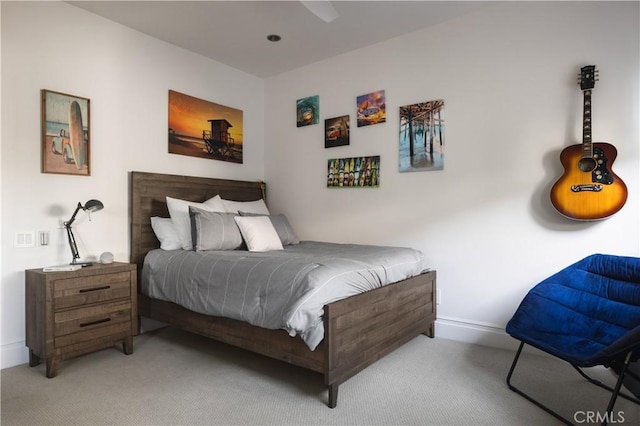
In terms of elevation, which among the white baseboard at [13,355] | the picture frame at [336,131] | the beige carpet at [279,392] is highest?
the picture frame at [336,131]

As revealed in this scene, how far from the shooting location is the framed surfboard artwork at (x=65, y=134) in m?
2.73

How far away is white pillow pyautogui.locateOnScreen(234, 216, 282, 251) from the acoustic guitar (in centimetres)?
212

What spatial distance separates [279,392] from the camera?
2178 mm

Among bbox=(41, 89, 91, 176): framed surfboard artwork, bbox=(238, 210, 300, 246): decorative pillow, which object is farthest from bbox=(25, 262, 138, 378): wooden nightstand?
bbox=(238, 210, 300, 246): decorative pillow

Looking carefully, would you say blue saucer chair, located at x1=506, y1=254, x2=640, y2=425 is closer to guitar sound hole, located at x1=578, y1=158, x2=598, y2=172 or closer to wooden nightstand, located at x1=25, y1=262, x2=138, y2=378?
guitar sound hole, located at x1=578, y1=158, x2=598, y2=172

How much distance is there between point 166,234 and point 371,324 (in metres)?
1.86

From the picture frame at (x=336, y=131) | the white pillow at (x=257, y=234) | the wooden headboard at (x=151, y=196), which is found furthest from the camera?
the picture frame at (x=336, y=131)

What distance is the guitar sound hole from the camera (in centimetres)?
250

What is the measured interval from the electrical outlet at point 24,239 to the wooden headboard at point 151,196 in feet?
2.27

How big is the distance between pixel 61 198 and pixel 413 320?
2.76 m

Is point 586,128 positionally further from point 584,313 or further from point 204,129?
point 204,129

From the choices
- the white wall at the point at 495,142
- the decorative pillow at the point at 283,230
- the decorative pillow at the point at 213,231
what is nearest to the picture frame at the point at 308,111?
the white wall at the point at 495,142

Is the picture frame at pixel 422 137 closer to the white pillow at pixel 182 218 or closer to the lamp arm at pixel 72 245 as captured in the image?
the white pillow at pixel 182 218

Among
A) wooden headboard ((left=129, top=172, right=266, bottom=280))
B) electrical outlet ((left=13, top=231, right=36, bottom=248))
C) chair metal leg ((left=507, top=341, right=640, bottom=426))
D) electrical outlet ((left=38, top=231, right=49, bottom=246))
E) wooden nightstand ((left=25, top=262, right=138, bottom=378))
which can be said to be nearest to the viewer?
chair metal leg ((left=507, top=341, right=640, bottom=426))
